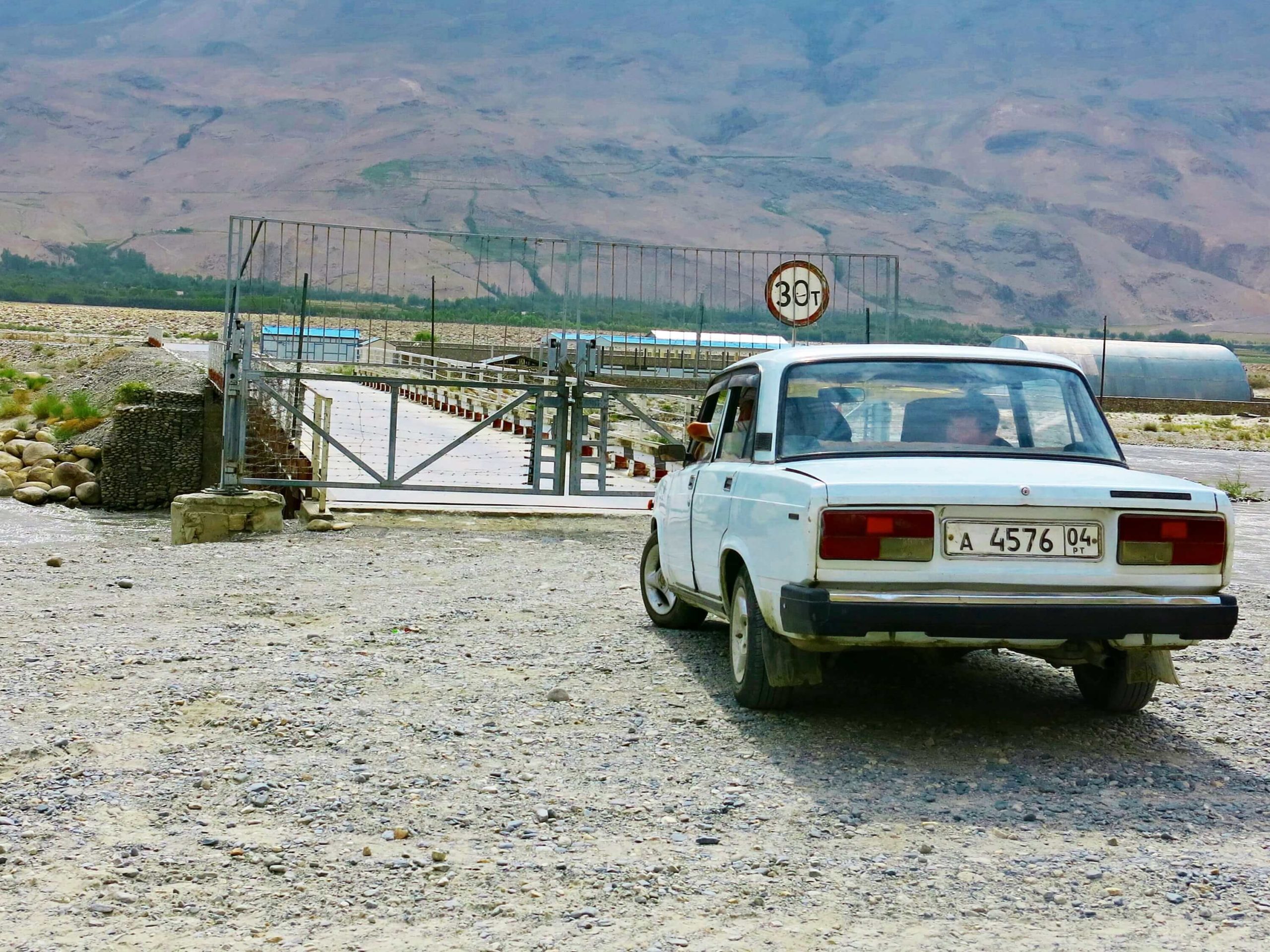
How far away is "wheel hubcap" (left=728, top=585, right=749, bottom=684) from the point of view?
692cm

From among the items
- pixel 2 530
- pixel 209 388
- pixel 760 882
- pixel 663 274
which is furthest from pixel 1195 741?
pixel 663 274

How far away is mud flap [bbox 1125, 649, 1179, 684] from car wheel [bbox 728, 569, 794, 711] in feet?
5.39

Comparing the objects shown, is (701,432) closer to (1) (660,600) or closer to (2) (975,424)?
(1) (660,600)

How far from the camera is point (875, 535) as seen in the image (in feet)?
19.4

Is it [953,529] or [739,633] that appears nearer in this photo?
[953,529]

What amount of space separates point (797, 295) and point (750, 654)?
33.5ft

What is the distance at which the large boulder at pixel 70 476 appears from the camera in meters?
23.2

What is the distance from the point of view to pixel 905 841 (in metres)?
5.09

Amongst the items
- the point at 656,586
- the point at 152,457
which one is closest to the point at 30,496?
the point at 152,457

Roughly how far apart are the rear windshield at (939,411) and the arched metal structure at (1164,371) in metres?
78.1

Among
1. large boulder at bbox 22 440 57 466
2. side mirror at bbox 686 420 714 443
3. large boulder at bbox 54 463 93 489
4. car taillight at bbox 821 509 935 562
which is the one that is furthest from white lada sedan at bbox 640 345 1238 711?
large boulder at bbox 22 440 57 466

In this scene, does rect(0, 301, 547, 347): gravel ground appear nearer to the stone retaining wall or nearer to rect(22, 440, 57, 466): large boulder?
rect(22, 440, 57, 466): large boulder

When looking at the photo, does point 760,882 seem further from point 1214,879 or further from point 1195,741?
point 1195,741

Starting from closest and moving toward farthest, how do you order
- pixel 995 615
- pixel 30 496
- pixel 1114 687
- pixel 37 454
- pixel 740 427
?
pixel 995 615, pixel 1114 687, pixel 740 427, pixel 30 496, pixel 37 454
